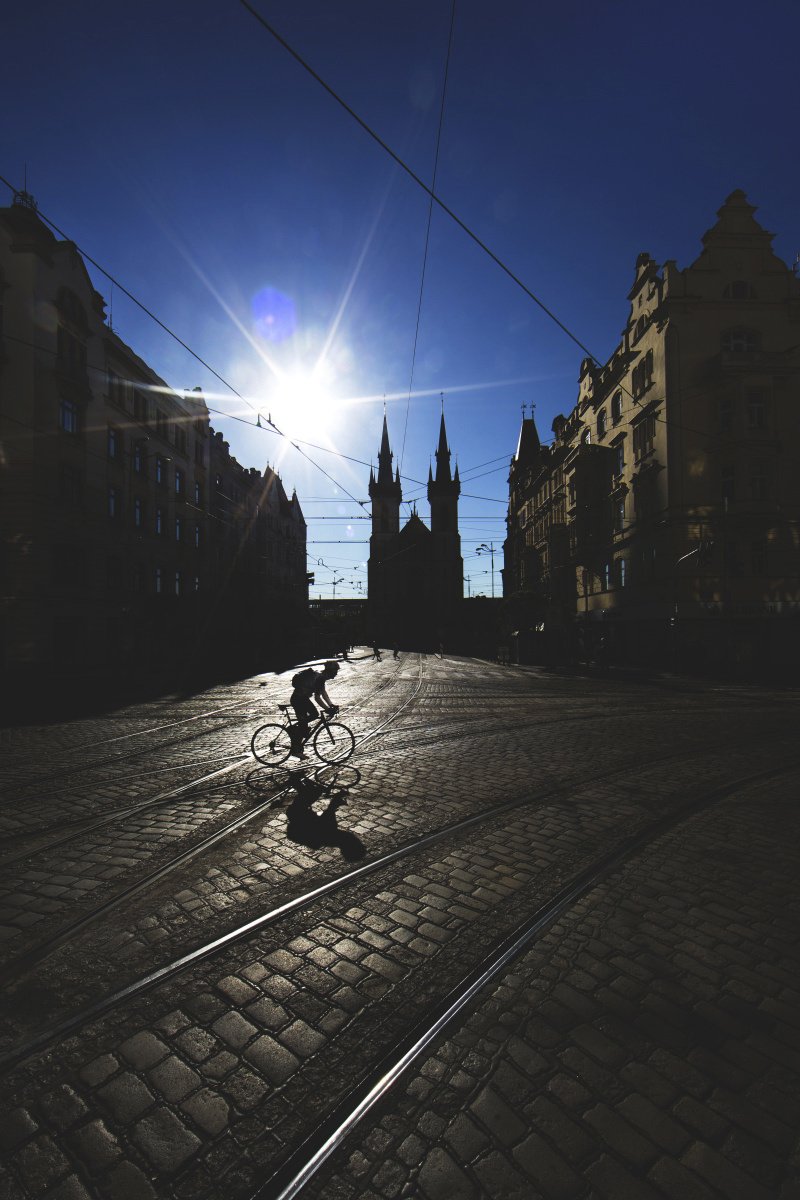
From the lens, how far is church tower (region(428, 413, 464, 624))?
92.9 metres

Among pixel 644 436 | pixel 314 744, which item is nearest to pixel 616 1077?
pixel 314 744

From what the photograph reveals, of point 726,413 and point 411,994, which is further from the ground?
point 726,413

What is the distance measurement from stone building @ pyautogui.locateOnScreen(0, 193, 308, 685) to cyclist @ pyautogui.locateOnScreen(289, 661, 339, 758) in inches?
765

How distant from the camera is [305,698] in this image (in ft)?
27.3

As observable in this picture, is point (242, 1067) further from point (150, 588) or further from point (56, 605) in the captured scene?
point (150, 588)

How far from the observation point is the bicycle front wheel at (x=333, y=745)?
8719 millimetres

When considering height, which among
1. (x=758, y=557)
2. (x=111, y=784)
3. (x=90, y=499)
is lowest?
(x=111, y=784)

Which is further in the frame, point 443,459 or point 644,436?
point 443,459

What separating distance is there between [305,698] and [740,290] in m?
31.1

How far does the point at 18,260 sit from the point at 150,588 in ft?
53.6

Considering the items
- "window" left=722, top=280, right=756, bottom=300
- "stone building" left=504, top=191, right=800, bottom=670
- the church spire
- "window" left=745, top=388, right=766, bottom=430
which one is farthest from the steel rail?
the church spire

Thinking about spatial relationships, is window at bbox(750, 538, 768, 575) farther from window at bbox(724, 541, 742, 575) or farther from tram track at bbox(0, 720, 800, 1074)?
tram track at bbox(0, 720, 800, 1074)

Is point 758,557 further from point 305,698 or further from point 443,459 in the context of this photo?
point 443,459

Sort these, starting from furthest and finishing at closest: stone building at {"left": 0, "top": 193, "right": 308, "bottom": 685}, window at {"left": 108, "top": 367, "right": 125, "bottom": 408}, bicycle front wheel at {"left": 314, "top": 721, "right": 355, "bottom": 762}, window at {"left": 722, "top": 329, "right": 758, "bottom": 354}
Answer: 1. window at {"left": 108, "top": 367, "right": 125, "bottom": 408}
2. window at {"left": 722, "top": 329, "right": 758, "bottom": 354}
3. stone building at {"left": 0, "top": 193, "right": 308, "bottom": 685}
4. bicycle front wheel at {"left": 314, "top": 721, "right": 355, "bottom": 762}
